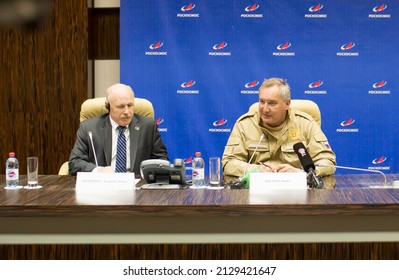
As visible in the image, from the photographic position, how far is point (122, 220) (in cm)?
215

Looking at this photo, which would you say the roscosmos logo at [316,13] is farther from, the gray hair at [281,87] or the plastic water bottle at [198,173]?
the plastic water bottle at [198,173]

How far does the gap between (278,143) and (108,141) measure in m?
1.05

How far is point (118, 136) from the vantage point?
3637mm

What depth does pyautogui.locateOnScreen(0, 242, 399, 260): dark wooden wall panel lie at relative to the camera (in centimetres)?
215

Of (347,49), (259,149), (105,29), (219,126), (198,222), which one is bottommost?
(198,222)

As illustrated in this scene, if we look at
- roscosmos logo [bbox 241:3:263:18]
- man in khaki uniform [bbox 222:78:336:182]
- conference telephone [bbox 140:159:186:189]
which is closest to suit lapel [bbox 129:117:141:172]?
man in khaki uniform [bbox 222:78:336:182]

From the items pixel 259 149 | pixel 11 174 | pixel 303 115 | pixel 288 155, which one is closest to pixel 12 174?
pixel 11 174

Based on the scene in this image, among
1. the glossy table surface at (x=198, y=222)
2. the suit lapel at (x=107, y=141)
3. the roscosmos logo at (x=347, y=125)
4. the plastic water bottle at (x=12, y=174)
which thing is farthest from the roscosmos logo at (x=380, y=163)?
the plastic water bottle at (x=12, y=174)

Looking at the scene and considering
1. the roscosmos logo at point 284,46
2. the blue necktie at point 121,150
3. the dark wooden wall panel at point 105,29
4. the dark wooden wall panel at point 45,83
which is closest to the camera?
the blue necktie at point 121,150

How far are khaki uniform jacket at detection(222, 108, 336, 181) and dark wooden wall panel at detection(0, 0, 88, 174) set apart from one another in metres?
1.80

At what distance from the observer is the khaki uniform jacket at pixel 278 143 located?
11.1ft

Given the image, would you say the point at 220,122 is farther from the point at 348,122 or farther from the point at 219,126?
the point at 348,122

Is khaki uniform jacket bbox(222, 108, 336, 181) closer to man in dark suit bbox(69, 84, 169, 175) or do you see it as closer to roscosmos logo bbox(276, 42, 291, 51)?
man in dark suit bbox(69, 84, 169, 175)

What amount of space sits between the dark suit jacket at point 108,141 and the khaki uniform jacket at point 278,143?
541 millimetres
